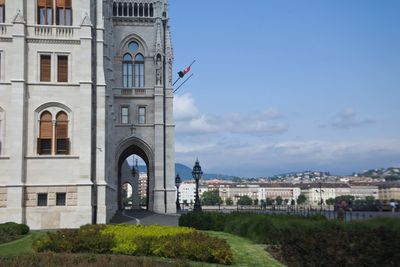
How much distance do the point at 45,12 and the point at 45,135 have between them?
8004 millimetres

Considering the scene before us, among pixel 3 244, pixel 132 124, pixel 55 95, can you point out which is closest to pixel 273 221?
pixel 3 244

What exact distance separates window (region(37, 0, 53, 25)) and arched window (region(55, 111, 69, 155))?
6005 mm

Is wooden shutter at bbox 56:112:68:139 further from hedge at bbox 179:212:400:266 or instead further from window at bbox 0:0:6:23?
hedge at bbox 179:212:400:266

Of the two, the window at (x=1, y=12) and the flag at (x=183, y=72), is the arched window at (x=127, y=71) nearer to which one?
the flag at (x=183, y=72)

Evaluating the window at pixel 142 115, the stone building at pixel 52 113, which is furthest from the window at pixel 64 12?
the window at pixel 142 115

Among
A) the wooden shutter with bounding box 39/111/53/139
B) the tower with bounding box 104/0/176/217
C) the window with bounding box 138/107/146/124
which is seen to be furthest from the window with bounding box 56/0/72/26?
the window with bounding box 138/107/146/124

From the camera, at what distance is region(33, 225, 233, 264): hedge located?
18.3 m

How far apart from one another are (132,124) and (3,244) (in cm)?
3854

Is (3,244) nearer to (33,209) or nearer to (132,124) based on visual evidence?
(33,209)

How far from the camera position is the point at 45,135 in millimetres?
35500

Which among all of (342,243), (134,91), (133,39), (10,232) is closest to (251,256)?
(342,243)

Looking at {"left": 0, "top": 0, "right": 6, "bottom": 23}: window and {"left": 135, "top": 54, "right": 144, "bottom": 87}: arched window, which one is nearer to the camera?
{"left": 0, "top": 0, "right": 6, "bottom": 23}: window

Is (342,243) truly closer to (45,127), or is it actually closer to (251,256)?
(251,256)

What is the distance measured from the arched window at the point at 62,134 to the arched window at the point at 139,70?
27.7 m
